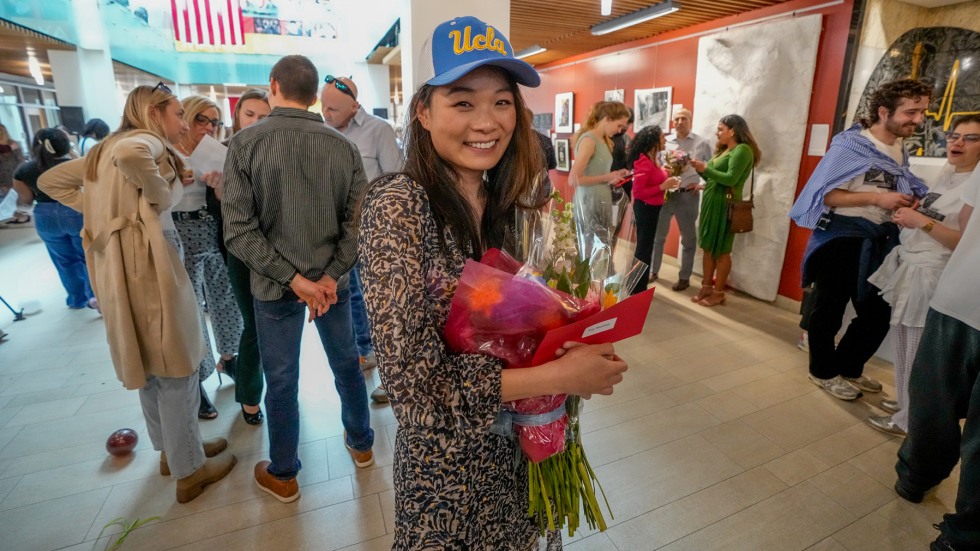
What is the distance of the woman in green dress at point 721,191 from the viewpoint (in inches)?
169

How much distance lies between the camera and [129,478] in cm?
224

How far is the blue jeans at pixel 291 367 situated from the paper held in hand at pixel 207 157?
1129mm

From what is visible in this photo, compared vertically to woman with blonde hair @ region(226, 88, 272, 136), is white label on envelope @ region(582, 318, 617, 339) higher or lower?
lower

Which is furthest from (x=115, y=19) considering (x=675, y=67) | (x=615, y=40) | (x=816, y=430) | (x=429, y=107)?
(x=816, y=430)

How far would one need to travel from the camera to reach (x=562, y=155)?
8.09 metres

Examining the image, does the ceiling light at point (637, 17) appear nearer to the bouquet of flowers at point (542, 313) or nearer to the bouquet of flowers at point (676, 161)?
the bouquet of flowers at point (676, 161)

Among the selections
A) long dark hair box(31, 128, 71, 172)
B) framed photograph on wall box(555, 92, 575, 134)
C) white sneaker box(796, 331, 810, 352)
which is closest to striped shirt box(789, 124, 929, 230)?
white sneaker box(796, 331, 810, 352)

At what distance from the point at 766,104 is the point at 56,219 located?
642 centimetres

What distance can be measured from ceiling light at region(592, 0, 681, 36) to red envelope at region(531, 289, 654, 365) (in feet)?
14.7

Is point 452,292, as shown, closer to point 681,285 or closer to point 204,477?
point 204,477

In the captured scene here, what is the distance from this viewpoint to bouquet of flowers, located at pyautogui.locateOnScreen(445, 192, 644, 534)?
79 cm

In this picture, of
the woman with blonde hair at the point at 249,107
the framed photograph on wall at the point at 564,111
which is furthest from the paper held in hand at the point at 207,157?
the framed photograph on wall at the point at 564,111

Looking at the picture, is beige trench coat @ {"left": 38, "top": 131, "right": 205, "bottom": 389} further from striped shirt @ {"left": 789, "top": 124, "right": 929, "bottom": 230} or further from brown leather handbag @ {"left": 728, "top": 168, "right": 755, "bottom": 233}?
brown leather handbag @ {"left": 728, "top": 168, "right": 755, "bottom": 233}

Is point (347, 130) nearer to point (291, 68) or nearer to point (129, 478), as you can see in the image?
point (291, 68)
